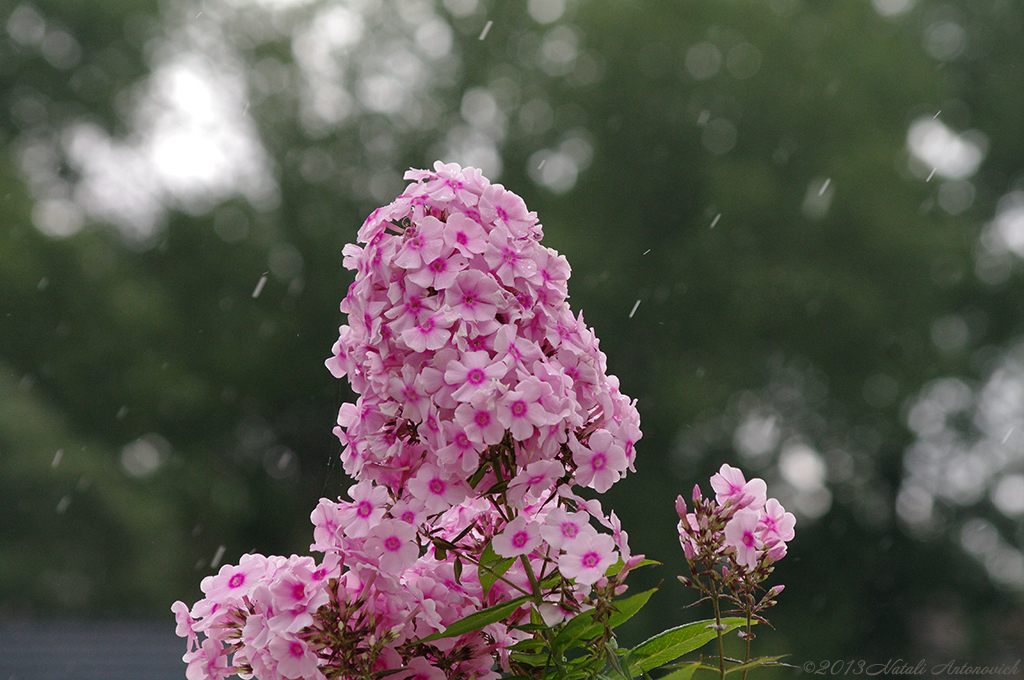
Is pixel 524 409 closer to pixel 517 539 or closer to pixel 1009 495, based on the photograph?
pixel 517 539

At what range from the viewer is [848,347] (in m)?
6.86

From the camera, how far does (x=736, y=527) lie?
81 centimetres

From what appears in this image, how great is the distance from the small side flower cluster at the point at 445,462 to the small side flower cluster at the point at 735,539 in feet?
0.27

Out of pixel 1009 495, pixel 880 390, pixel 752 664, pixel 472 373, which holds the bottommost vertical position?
pixel 752 664

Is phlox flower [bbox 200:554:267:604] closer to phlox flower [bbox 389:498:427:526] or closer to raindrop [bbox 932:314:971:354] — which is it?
phlox flower [bbox 389:498:427:526]

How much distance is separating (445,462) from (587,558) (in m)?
0.14

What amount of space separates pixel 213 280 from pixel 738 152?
4493 mm

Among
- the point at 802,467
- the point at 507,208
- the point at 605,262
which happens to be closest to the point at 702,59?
the point at 605,262

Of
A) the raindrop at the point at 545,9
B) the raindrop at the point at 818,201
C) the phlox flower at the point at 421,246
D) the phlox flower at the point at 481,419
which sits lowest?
the phlox flower at the point at 481,419

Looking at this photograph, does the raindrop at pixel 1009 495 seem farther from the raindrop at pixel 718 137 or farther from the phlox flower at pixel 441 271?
the phlox flower at pixel 441 271

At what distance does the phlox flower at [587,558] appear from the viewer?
70cm

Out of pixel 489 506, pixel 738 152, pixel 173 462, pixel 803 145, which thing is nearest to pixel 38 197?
pixel 173 462

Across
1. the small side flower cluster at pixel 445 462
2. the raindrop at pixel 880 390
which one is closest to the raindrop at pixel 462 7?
the raindrop at pixel 880 390

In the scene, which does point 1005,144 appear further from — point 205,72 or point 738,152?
point 205,72
